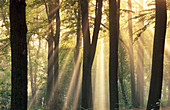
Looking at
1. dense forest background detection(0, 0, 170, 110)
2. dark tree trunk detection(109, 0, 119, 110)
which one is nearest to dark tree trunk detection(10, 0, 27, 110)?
dense forest background detection(0, 0, 170, 110)

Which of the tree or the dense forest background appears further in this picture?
the dense forest background

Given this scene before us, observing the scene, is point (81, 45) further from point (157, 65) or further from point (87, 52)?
point (157, 65)

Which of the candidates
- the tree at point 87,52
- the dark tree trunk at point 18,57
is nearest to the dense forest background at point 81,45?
the tree at point 87,52

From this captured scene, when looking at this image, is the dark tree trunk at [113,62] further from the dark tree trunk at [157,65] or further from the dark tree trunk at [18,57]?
the dark tree trunk at [18,57]

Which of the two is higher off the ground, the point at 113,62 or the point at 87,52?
the point at 87,52

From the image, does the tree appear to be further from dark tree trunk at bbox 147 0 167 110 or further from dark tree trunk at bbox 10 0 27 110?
dark tree trunk at bbox 10 0 27 110

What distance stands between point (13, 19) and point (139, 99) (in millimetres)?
18550

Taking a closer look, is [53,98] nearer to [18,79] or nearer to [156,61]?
[156,61]

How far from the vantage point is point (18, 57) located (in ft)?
23.8

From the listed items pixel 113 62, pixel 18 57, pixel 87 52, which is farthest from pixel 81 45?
pixel 18 57

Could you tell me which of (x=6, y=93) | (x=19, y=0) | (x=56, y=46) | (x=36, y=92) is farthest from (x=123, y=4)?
(x=36, y=92)

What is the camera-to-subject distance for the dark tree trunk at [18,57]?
722cm

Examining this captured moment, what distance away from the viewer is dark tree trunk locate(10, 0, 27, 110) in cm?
722

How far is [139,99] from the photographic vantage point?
23594 millimetres
